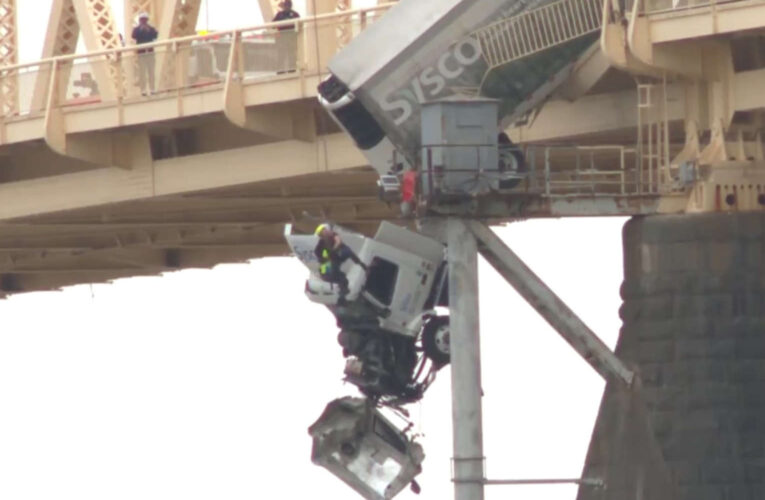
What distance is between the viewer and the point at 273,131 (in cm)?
7531

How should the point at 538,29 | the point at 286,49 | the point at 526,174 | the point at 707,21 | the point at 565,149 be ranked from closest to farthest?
the point at 707,21 < the point at 526,174 < the point at 538,29 < the point at 565,149 < the point at 286,49

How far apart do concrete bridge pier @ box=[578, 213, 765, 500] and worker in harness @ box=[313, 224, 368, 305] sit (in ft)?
14.8

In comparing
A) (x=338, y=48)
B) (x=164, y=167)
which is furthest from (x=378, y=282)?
(x=164, y=167)

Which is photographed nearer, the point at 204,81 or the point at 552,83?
the point at 552,83

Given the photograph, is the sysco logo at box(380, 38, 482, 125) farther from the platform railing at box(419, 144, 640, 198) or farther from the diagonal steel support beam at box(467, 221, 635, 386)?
the diagonal steel support beam at box(467, 221, 635, 386)

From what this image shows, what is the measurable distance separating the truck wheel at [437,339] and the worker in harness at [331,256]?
5.18 ft

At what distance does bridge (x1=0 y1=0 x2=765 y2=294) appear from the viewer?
65625mm

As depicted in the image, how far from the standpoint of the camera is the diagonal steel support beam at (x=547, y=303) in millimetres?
66562

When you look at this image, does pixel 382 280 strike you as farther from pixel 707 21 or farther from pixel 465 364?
pixel 707 21

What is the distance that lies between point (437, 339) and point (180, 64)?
9930 mm

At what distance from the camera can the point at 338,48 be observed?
2881 inches

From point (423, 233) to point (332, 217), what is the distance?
61.7ft

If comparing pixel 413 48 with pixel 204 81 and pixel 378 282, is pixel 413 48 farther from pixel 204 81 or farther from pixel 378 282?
pixel 204 81

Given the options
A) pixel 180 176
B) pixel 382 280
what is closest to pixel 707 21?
pixel 382 280
